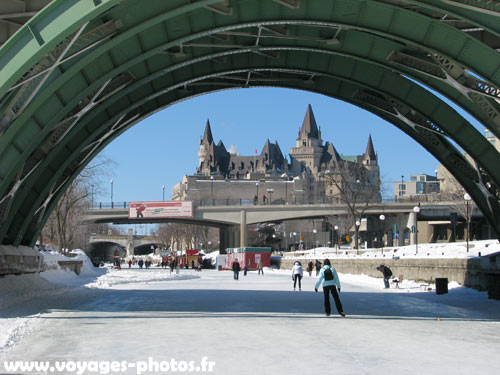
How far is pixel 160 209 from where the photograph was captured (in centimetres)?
9588

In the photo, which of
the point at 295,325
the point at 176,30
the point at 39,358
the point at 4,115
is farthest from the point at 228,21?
the point at 39,358

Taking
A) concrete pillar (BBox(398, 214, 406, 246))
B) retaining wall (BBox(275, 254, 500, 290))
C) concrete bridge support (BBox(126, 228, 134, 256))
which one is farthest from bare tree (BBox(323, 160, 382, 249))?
concrete bridge support (BBox(126, 228, 134, 256))

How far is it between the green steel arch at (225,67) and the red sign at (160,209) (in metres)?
61.8

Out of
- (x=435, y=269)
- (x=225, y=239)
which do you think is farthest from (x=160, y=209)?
(x=435, y=269)

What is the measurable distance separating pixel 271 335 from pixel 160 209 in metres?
83.0

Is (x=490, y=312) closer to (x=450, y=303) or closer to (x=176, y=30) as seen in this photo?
(x=450, y=303)

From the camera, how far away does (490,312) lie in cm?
2022

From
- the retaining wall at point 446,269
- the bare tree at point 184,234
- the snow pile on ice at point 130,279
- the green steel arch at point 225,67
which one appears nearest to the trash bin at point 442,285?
the retaining wall at point 446,269

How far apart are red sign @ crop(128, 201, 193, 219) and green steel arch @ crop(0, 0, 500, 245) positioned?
61778 millimetres

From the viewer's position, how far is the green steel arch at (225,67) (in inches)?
715

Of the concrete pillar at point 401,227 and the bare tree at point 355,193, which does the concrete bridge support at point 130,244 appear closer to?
the bare tree at point 355,193

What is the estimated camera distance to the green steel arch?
59.6 ft

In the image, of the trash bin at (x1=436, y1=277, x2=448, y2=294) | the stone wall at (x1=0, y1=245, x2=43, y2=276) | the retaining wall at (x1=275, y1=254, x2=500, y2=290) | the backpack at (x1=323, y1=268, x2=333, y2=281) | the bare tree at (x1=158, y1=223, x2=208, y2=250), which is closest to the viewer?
the backpack at (x1=323, y1=268, x2=333, y2=281)

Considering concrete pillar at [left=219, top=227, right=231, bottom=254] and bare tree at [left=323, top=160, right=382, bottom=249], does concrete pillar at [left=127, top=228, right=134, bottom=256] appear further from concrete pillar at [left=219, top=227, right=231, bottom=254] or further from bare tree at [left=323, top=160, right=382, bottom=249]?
bare tree at [left=323, top=160, right=382, bottom=249]
